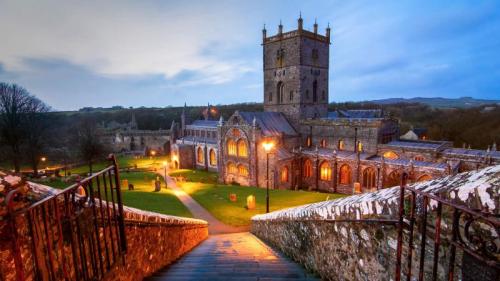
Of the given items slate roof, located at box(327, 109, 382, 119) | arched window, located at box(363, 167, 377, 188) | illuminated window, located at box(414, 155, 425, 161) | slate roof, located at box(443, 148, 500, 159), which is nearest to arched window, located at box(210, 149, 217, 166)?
slate roof, located at box(327, 109, 382, 119)

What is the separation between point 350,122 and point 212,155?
24.8 meters

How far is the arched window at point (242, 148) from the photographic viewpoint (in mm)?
37562

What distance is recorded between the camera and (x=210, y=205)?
25328 mm

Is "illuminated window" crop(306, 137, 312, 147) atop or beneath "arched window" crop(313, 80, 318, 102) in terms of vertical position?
beneath

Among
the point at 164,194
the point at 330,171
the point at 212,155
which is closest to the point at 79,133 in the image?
the point at 212,155

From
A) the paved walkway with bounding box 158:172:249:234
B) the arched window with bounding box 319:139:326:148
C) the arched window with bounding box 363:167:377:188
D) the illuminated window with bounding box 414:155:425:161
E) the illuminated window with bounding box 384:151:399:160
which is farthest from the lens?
the arched window with bounding box 319:139:326:148

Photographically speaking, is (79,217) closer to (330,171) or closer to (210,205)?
(210,205)

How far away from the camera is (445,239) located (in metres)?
2.62

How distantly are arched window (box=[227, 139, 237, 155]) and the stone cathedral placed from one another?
139mm

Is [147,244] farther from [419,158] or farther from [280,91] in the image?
[280,91]

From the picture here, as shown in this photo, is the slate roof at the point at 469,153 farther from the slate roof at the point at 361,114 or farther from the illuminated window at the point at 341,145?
the illuminated window at the point at 341,145

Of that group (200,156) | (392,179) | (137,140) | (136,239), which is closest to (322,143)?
(392,179)

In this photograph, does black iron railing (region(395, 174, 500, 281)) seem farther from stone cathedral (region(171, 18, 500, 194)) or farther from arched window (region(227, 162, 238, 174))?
arched window (region(227, 162, 238, 174))

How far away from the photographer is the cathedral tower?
39.2m
